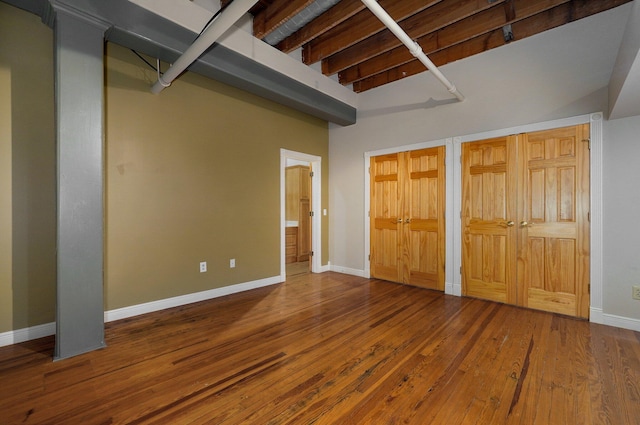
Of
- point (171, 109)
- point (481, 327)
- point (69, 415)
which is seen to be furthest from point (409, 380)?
point (171, 109)

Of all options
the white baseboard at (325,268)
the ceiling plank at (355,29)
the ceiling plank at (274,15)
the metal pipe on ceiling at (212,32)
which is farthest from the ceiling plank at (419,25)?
the white baseboard at (325,268)

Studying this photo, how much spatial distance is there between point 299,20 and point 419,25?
4.55 ft

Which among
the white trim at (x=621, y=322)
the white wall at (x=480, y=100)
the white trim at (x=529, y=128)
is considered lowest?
the white trim at (x=621, y=322)

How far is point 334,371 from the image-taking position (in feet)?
6.85

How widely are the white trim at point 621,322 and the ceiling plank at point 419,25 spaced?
3.38 m

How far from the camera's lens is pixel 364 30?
332cm

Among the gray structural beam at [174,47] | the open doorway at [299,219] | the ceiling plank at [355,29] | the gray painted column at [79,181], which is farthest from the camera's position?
the open doorway at [299,219]

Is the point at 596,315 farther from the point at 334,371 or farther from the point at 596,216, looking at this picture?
the point at 334,371

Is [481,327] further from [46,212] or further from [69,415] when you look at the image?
[46,212]

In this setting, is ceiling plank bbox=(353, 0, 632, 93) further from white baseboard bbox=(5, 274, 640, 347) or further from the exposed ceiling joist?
white baseboard bbox=(5, 274, 640, 347)

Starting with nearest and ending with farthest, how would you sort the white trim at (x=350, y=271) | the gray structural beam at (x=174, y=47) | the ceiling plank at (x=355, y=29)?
the gray structural beam at (x=174, y=47) → the ceiling plank at (x=355, y=29) → the white trim at (x=350, y=271)

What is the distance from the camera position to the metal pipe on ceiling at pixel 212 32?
205 centimetres

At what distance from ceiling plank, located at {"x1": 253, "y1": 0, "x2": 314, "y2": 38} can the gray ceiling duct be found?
99 millimetres

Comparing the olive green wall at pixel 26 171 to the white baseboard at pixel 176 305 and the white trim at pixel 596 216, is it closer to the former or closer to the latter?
the white baseboard at pixel 176 305
